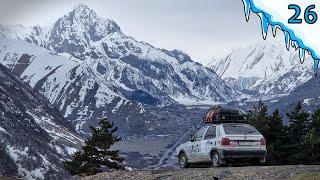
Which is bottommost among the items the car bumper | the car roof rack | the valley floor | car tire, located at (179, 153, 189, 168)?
the valley floor

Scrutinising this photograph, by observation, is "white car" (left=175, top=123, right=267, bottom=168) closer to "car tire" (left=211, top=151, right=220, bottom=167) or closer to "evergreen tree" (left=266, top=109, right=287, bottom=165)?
"car tire" (left=211, top=151, right=220, bottom=167)

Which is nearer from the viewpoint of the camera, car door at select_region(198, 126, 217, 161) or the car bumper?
the car bumper

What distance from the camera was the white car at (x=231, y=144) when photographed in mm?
22562

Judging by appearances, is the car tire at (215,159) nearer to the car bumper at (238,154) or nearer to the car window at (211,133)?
the car bumper at (238,154)

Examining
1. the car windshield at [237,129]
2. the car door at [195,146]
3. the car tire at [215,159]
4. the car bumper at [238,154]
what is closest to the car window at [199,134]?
the car door at [195,146]

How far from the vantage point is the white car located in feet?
74.0

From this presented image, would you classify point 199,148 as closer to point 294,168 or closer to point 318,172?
point 294,168

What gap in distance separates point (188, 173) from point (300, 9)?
704 centimetres

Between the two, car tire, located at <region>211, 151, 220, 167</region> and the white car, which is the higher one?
the white car

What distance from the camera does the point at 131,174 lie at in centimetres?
2319

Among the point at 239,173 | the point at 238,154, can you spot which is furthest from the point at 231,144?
the point at 239,173

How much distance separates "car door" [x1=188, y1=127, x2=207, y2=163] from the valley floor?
2454 millimetres

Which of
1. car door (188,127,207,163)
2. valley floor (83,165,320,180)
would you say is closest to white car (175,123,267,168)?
car door (188,127,207,163)

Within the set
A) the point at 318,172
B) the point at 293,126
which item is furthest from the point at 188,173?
the point at 293,126
